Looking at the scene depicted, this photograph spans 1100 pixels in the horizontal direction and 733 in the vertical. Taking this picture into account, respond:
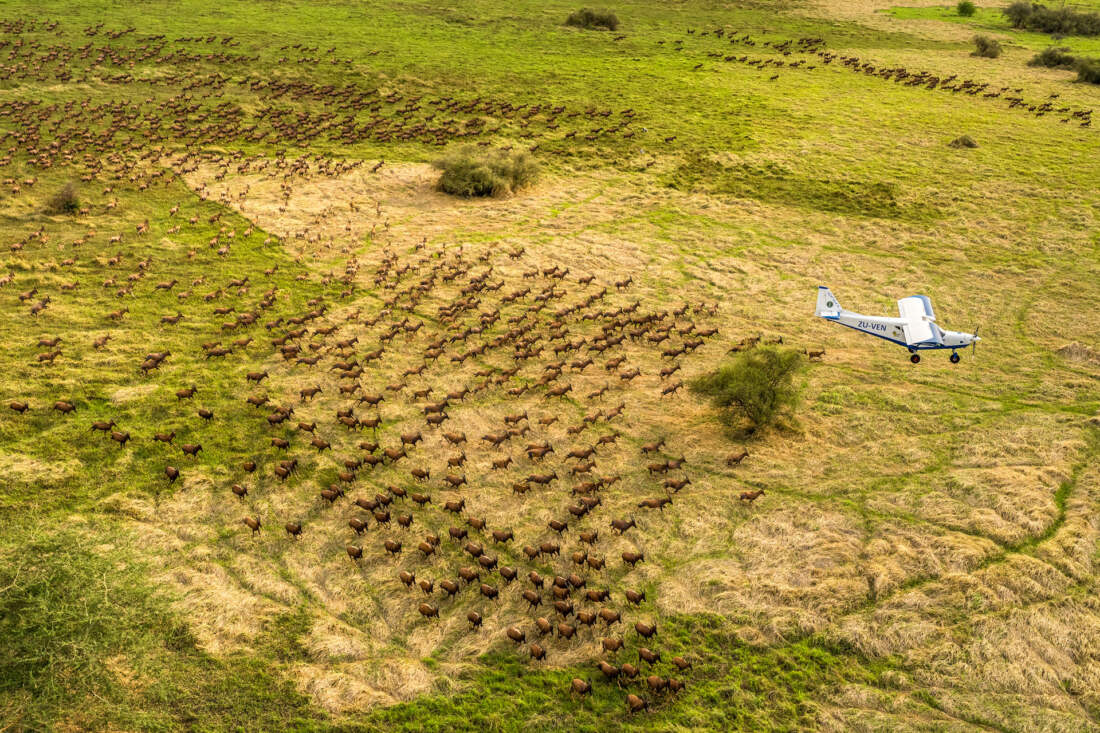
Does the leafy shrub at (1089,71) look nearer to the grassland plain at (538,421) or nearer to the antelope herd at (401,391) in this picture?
the grassland plain at (538,421)

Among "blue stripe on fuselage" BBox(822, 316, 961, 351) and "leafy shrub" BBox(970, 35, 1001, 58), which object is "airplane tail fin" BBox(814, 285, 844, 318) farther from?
"leafy shrub" BBox(970, 35, 1001, 58)

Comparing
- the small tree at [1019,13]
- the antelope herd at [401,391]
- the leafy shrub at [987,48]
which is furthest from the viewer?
the small tree at [1019,13]

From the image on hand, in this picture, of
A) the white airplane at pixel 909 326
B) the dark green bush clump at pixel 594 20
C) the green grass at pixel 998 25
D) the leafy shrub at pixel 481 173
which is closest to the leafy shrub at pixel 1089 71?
the green grass at pixel 998 25

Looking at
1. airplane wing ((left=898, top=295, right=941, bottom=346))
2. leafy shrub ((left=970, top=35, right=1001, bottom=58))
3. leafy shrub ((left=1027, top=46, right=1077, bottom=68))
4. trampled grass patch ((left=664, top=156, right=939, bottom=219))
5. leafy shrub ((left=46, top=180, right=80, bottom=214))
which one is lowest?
airplane wing ((left=898, top=295, right=941, bottom=346))

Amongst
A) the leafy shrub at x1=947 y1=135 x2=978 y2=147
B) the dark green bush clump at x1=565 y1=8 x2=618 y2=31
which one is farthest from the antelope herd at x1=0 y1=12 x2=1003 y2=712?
the dark green bush clump at x1=565 y1=8 x2=618 y2=31

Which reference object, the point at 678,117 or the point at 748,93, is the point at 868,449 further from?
the point at 748,93

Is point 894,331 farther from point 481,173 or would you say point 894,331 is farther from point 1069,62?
point 1069,62
